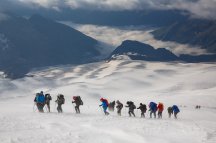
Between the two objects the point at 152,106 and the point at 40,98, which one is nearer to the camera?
the point at 40,98

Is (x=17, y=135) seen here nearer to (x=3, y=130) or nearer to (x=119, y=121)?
(x=3, y=130)

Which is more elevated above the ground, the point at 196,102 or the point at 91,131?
the point at 196,102

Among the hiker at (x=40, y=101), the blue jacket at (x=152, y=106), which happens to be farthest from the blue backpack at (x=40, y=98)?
the blue jacket at (x=152, y=106)

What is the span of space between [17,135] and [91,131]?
15.9ft

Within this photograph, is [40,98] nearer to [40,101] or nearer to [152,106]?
[40,101]

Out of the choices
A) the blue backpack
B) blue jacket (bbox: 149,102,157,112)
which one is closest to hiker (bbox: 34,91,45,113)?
the blue backpack

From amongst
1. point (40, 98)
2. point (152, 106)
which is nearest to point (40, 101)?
point (40, 98)

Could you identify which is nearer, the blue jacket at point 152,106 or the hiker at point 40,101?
the hiker at point 40,101

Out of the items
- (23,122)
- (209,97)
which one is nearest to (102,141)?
(23,122)

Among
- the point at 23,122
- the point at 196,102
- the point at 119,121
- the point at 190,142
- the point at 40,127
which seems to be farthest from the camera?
the point at 196,102

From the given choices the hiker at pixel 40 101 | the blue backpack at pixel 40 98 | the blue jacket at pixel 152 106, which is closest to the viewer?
the hiker at pixel 40 101

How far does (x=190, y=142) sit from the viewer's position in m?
26.2

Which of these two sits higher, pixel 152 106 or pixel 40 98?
pixel 40 98

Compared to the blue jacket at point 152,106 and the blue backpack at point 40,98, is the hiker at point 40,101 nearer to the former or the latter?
the blue backpack at point 40,98
